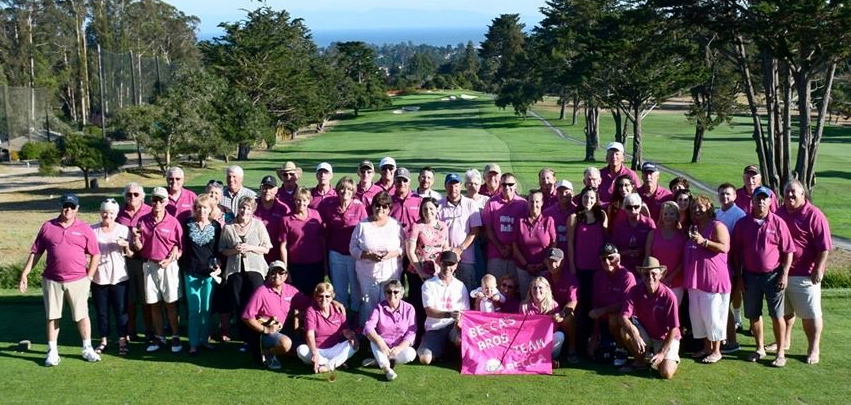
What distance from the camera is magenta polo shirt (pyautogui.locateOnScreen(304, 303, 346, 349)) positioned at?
7.28 m

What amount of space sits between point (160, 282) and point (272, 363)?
1429mm

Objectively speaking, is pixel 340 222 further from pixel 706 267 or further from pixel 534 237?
pixel 706 267

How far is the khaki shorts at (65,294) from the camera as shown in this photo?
7387 millimetres

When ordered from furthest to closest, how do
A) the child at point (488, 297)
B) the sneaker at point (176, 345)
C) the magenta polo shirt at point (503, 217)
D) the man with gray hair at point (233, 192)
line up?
the man with gray hair at point (233, 192) → the magenta polo shirt at point (503, 217) → the sneaker at point (176, 345) → the child at point (488, 297)

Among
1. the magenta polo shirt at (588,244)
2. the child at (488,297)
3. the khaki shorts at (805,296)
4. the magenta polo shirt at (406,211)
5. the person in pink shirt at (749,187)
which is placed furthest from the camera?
the person in pink shirt at (749,187)

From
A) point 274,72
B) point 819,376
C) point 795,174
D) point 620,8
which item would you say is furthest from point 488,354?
point 274,72

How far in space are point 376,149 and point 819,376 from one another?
44316 millimetres

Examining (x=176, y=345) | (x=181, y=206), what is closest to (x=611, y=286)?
(x=176, y=345)

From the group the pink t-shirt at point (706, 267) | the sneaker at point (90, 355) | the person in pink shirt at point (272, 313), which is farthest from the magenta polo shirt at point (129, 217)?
the pink t-shirt at point (706, 267)

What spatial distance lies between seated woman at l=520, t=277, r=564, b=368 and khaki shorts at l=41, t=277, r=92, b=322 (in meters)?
4.12

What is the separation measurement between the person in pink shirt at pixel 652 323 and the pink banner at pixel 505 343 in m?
0.72

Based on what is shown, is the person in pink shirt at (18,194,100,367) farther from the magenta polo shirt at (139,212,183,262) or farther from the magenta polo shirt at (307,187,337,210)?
the magenta polo shirt at (307,187,337,210)

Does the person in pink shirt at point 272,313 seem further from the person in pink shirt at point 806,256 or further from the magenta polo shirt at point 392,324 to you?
the person in pink shirt at point 806,256

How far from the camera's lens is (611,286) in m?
7.39
